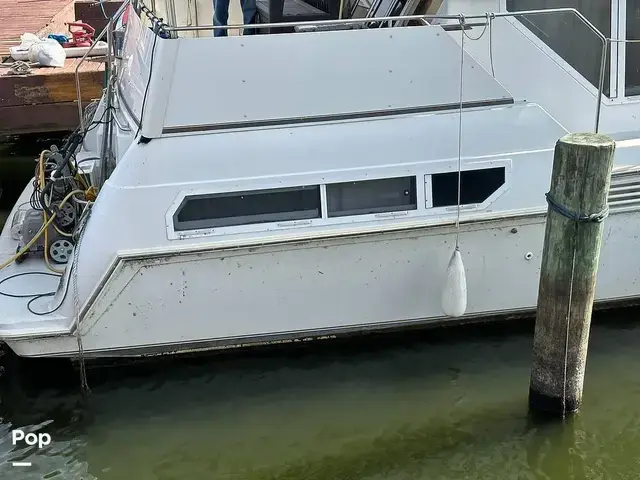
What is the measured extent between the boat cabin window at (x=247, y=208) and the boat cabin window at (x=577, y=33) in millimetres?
1673

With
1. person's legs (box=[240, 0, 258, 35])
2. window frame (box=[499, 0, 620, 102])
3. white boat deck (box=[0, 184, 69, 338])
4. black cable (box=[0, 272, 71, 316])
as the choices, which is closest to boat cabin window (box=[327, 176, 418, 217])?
window frame (box=[499, 0, 620, 102])

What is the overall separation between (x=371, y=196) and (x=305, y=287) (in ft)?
2.19

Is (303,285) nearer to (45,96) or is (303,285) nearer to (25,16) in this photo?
(45,96)

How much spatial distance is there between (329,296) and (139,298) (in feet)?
3.65

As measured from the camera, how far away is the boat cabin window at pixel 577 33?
16.8 ft

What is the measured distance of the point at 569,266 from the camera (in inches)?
175

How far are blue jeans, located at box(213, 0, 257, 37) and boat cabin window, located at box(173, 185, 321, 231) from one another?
1.23 m

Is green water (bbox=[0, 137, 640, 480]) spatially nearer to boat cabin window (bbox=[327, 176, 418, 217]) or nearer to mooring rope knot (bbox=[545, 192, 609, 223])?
boat cabin window (bbox=[327, 176, 418, 217])

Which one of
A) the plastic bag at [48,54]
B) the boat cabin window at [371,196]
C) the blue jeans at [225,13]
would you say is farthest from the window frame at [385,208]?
the plastic bag at [48,54]

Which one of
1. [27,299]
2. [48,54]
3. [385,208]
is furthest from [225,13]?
[48,54]

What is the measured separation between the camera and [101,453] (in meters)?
4.66

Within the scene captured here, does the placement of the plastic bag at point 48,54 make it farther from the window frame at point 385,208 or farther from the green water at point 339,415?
the window frame at point 385,208

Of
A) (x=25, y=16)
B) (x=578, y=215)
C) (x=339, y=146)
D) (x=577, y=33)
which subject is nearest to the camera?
(x=578, y=215)

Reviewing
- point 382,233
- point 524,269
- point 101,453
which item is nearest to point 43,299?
point 101,453
